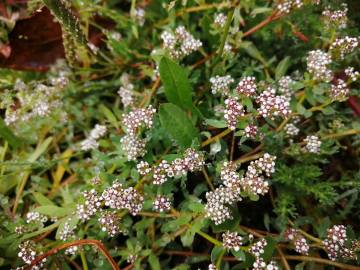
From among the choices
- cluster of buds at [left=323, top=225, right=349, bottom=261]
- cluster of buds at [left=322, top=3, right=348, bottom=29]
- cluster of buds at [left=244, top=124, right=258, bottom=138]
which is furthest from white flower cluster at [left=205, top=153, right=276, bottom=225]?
cluster of buds at [left=322, top=3, right=348, bottom=29]

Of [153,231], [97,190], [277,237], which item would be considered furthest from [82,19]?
[277,237]

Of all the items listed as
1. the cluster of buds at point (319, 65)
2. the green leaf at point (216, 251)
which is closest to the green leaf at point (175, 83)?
the cluster of buds at point (319, 65)

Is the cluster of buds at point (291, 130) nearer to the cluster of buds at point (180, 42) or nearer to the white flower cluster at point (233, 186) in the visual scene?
the white flower cluster at point (233, 186)

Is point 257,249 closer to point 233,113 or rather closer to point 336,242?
point 336,242

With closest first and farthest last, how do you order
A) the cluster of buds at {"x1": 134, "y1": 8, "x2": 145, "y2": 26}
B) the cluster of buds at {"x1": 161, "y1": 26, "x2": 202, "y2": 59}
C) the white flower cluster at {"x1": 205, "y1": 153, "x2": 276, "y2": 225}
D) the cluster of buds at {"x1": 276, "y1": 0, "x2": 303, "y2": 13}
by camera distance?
the white flower cluster at {"x1": 205, "y1": 153, "x2": 276, "y2": 225}, the cluster of buds at {"x1": 276, "y1": 0, "x2": 303, "y2": 13}, the cluster of buds at {"x1": 161, "y1": 26, "x2": 202, "y2": 59}, the cluster of buds at {"x1": 134, "y1": 8, "x2": 145, "y2": 26}

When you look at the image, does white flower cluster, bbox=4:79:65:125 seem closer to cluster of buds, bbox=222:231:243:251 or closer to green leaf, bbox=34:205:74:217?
green leaf, bbox=34:205:74:217

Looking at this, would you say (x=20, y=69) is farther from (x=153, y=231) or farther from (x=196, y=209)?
(x=196, y=209)

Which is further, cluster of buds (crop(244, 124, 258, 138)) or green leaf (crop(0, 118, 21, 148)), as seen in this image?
green leaf (crop(0, 118, 21, 148))
